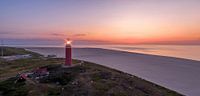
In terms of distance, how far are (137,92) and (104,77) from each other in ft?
10.9

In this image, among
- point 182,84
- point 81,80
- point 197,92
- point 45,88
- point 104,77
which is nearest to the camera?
point 45,88

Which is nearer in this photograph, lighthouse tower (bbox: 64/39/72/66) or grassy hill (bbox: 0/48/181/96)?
grassy hill (bbox: 0/48/181/96)

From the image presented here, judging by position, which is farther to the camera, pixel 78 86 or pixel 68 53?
pixel 68 53

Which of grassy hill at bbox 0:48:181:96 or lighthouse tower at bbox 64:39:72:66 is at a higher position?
lighthouse tower at bbox 64:39:72:66

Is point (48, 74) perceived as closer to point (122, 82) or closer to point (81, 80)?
point (81, 80)

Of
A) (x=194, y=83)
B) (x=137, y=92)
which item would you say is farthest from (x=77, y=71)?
(x=194, y=83)

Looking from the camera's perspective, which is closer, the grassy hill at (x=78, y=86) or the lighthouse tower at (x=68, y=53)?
the grassy hill at (x=78, y=86)

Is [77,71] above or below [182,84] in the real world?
above

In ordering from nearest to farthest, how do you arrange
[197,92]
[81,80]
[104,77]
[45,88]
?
[45,88]
[81,80]
[104,77]
[197,92]

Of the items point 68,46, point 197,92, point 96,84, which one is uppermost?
point 68,46

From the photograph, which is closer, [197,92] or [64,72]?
[64,72]

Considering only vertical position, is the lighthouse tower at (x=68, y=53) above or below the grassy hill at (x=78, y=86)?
above

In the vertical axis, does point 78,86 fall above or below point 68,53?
below

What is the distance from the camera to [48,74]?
746 inches
